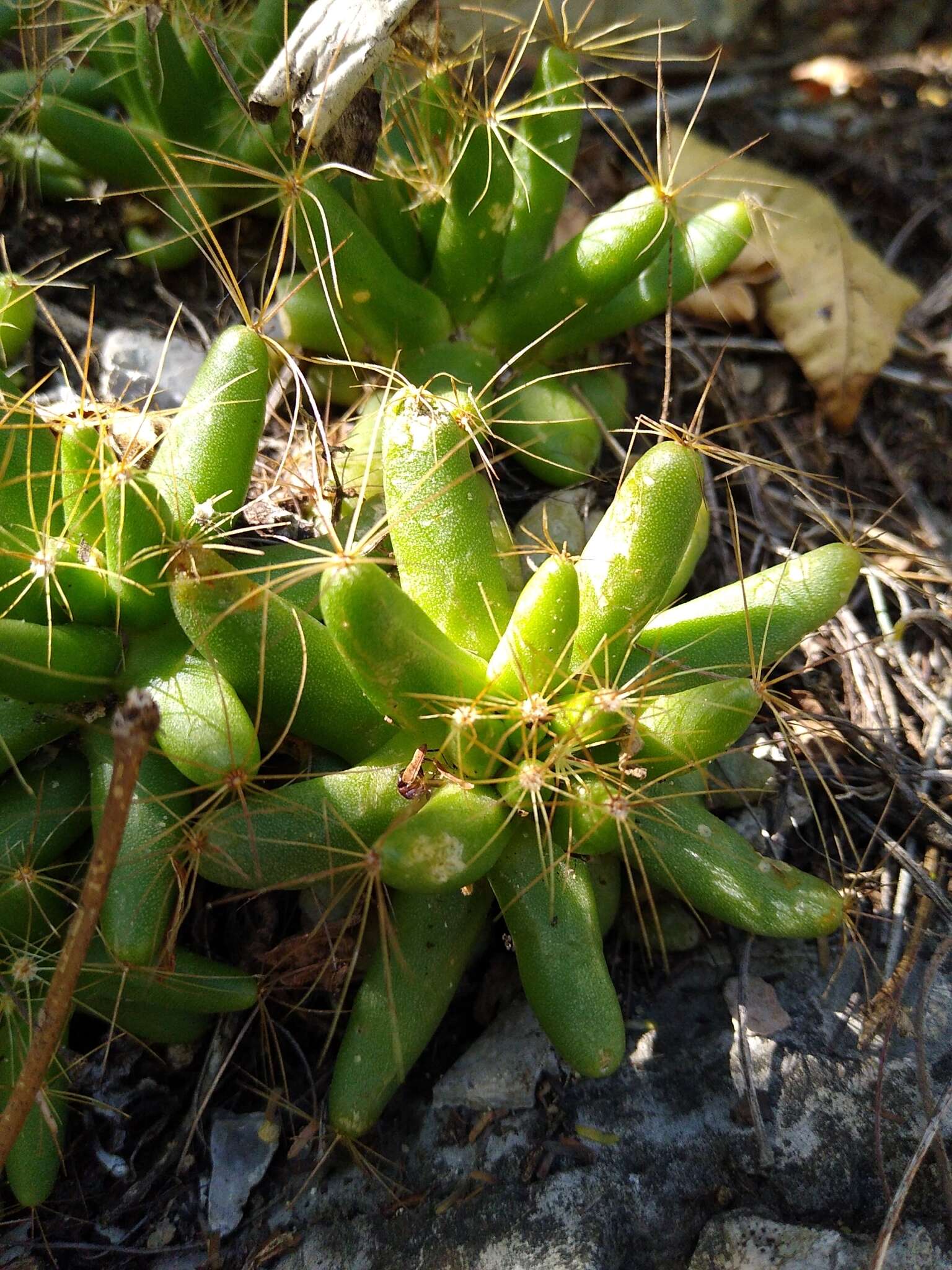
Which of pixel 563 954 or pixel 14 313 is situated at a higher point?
pixel 14 313

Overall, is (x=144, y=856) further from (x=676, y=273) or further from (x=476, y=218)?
(x=676, y=273)

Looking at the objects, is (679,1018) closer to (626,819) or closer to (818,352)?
(626,819)

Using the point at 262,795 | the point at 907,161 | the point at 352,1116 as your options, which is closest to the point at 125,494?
the point at 262,795

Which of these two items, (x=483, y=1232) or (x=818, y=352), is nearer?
(x=483, y=1232)

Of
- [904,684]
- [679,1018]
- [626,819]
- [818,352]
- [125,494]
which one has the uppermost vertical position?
[125,494]

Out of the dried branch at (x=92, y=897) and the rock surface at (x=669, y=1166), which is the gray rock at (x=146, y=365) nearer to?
the dried branch at (x=92, y=897)

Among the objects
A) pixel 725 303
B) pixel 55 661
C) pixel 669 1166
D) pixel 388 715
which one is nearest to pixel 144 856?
pixel 55 661

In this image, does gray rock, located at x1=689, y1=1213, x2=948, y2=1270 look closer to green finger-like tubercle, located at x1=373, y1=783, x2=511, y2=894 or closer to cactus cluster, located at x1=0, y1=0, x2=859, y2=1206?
cactus cluster, located at x1=0, y1=0, x2=859, y2=1206
